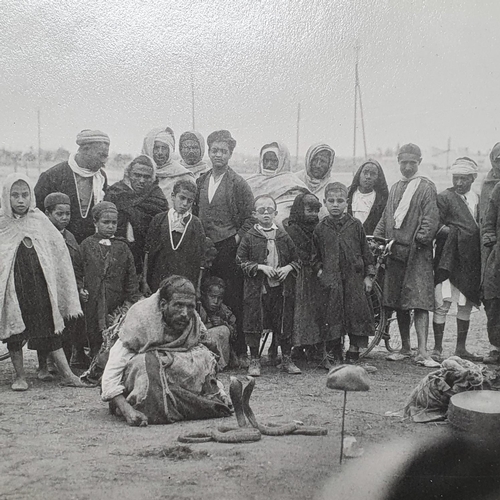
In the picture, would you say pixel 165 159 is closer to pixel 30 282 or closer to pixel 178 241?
pixel 178 241

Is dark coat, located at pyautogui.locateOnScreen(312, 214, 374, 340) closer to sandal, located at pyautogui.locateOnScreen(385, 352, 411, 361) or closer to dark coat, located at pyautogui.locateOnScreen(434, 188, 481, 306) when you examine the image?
sandal, located at pyautogui.locateOnScreen(385, 352, 411, 361)

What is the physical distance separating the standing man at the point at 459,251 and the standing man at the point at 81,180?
278cm

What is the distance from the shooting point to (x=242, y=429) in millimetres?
3725

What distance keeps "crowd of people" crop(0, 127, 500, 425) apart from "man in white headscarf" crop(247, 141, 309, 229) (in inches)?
0.5

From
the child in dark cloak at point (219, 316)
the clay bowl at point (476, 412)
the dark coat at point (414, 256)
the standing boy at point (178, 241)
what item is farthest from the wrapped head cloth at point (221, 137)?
the clay bowl at point (476, 412)

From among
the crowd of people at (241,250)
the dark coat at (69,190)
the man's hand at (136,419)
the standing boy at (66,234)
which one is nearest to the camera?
the man's hand at (136,419)

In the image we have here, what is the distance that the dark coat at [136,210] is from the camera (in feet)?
17.7

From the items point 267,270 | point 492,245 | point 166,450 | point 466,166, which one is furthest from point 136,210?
point 492,245

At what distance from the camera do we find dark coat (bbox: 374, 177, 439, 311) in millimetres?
5707

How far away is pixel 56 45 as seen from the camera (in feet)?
15.9

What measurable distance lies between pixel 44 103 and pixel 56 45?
0.45 meters

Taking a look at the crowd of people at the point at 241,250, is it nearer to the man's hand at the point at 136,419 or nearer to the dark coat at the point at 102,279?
the dark coat at the point at 102,279

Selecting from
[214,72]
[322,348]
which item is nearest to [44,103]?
[214,72]

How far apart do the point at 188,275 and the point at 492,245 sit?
2.38 meters
